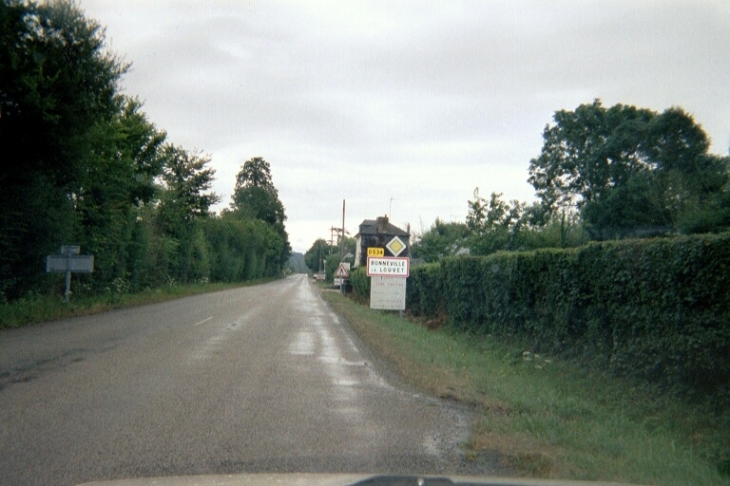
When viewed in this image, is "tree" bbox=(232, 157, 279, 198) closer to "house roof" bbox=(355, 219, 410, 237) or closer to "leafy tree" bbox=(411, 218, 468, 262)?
"house roof" bbox=(355, 219, 410, 237)

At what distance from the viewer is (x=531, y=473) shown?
19.7 ft

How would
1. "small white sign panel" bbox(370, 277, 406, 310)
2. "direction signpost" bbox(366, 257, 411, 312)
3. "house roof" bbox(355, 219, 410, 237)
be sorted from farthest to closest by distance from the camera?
"house roof" bbox(355, 219, 410, 237), "small white sign panel" bbox(370, 277, 406, 310), "direction signpost" bbox(366, 257, 411, 312)

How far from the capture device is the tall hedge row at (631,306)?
857 cm

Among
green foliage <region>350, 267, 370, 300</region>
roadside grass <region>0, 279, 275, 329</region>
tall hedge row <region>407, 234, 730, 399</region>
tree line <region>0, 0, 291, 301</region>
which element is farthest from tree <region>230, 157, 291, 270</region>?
tall hedge row <region>407, 234, 730, 399</region>

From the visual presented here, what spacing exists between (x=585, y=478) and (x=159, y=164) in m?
36.1

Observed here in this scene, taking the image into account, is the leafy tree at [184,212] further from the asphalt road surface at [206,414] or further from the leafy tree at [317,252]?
the leafy tree at [317,252]

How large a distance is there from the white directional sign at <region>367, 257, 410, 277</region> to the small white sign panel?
1.85 feet

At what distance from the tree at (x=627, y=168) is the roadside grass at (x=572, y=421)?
11042mm

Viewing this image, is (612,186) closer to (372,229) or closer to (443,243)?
(443,243)

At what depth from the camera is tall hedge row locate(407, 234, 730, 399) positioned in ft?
28.1

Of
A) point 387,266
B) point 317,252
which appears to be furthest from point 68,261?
point 317,252

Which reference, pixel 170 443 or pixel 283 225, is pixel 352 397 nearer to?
pixel 170 443

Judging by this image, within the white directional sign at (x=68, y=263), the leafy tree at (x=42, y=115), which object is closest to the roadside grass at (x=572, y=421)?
the leafy tree at (x=42, y=115)

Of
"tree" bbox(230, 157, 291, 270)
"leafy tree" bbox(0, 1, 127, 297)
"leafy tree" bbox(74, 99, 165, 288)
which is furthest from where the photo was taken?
"tree" bbox(230, 157, 291, 270)
